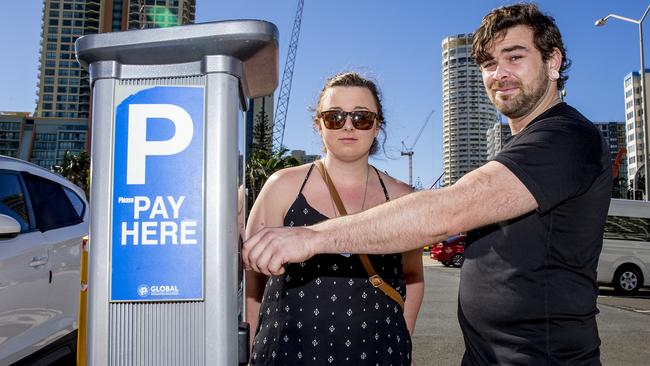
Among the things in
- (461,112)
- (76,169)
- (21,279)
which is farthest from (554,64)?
(461,112)

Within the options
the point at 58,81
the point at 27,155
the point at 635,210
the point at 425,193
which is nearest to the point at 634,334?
the point at 635,210

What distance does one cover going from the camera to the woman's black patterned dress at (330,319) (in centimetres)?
192

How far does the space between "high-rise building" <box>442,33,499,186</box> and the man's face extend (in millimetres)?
81573

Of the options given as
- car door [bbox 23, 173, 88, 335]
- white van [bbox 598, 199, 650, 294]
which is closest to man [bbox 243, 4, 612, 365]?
car door [bbox 23, 173, 88, 335]

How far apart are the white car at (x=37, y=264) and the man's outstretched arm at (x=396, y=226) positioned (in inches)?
98.6

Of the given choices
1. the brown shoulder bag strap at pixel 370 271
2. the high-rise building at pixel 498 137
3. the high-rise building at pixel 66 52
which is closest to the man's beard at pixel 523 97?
the high-rise building at pixel 498 137

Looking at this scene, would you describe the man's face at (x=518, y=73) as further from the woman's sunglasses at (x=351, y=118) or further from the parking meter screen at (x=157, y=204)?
the parking meter screen at (x=157, y=204)

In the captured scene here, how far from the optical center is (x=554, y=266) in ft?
5.11

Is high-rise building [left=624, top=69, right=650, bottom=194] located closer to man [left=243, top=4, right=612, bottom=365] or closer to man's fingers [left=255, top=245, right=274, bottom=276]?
man [left=243, top=4, right=612, bottom=365]

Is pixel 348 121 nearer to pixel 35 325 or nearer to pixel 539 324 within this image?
pixel 539 324

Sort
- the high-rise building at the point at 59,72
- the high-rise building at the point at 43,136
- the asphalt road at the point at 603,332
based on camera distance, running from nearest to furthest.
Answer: the asphalt road at the point at 603,332, the high-rise building at the point at 43,136, the high-rise building at the point at 59,72

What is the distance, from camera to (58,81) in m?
145

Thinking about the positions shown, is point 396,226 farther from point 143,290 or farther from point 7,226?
point 7,226

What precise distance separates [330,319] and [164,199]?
33.9 inches
